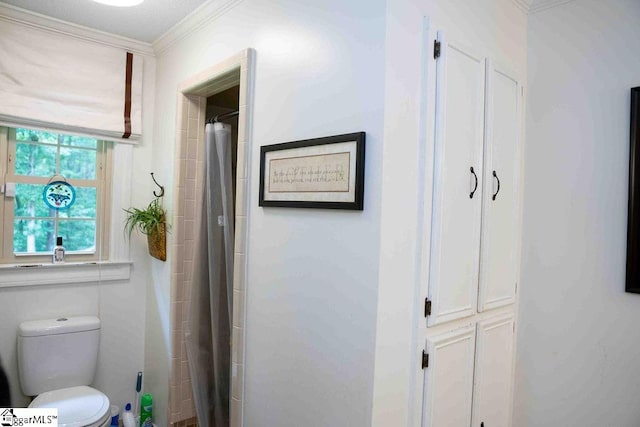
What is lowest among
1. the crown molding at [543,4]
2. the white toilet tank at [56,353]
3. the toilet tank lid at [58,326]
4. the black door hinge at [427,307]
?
the white toilet tank at [56,353]

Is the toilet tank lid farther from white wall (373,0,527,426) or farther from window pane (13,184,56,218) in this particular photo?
white wall (373,0,527,426)

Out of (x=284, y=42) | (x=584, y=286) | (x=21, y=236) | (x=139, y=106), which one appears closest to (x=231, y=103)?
(x=139, y=106)

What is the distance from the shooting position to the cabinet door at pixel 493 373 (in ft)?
5.42

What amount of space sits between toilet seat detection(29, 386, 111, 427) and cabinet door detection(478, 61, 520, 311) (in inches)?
74.8

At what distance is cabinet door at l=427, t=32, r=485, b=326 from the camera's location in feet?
4.58

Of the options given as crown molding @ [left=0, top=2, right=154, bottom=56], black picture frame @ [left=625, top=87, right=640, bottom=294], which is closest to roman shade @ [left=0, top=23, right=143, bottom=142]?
crown molding @ [left=0, top=2, right=154, bottom=56]

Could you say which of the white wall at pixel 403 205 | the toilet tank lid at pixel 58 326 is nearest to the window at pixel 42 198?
the toilet tank lid at pixel 58 326

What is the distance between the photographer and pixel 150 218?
7.80 ft

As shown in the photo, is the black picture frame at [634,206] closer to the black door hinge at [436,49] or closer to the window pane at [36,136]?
the black door hinge at [436,49]

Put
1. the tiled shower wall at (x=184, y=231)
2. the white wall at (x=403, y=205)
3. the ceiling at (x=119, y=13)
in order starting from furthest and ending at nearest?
the tiled shower wall at (x=184, y=231) → the ceiling at (x=119, y=13) → the white wall at (x=403, y=205)

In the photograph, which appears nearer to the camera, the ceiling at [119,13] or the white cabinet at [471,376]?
the white cabinet at [471,376]

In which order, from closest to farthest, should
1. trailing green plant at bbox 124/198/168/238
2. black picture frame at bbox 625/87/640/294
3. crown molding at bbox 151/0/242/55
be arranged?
black picture frame at bbox 625/87/640/294
crown molding at bbox 151/0/242/55
trailing green plant at bbox 124/198/168/238

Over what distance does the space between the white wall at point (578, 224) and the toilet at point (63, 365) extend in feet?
7.18

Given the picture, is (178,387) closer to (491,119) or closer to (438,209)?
(438,209)
